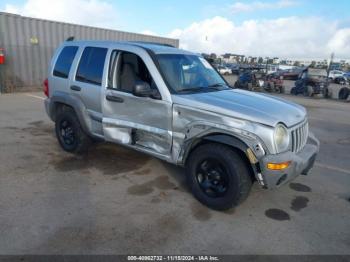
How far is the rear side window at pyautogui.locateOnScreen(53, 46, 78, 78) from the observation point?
4.98m

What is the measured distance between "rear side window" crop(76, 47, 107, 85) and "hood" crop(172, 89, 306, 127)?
Result: 1.47 meters

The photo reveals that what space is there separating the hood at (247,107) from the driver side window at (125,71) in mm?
793

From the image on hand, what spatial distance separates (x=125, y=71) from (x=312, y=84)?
1610cm

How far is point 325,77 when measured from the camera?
1814cm

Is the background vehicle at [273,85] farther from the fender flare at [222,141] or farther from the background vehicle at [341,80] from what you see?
the background vehicle at [341,80]

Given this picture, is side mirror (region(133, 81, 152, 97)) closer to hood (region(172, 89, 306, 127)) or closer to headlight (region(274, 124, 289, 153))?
hood (region(172, 89, 306, 127))

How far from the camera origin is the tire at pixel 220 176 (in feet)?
10.9

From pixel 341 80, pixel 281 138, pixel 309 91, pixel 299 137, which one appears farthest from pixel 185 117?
pixel 341 80

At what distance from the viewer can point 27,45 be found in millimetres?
13117

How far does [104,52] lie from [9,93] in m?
10.2

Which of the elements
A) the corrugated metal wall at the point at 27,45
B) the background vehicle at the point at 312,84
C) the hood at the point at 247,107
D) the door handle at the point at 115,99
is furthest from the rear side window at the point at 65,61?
the background vehicle at the point at 312,84

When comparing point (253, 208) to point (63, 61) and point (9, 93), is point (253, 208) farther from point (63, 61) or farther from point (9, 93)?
point (9, 93)

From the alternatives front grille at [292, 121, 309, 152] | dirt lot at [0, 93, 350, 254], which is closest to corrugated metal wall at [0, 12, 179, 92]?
dirt lot at [0, 93, 350, 254]

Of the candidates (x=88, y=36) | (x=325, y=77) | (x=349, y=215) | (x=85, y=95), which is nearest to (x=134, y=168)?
(x=85, y=95)
